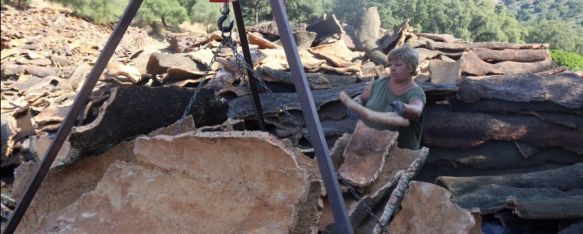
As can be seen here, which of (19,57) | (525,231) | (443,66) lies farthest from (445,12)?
(19,57)

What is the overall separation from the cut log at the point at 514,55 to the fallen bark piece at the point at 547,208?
3.77 metres

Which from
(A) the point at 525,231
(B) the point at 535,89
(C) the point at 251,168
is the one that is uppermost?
(C) the point at 251,168

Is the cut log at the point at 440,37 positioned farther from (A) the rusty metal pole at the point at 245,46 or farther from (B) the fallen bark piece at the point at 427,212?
(B) the fallen bark piece at the point at 427,212


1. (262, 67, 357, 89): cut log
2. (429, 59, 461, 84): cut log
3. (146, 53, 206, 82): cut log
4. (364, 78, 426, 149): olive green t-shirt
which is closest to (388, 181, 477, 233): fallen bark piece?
(364, 78, 426, 149): olive green t-shirt

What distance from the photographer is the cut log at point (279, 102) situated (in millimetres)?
4137

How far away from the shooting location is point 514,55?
6059mm

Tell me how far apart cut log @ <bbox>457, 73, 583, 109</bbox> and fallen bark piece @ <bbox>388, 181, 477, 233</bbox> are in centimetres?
182

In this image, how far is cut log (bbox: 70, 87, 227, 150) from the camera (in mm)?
2553

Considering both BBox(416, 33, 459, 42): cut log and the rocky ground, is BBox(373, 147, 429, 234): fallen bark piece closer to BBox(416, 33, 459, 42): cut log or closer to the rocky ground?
the rocky ground

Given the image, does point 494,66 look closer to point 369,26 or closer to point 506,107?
point 506,107

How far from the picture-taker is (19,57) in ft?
35.7

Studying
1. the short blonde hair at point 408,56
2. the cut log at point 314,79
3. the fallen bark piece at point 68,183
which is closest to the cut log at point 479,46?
the cut log at point 314,79

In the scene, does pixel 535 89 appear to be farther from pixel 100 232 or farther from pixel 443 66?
pixel 100 232

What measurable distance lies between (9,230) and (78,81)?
248 inches
